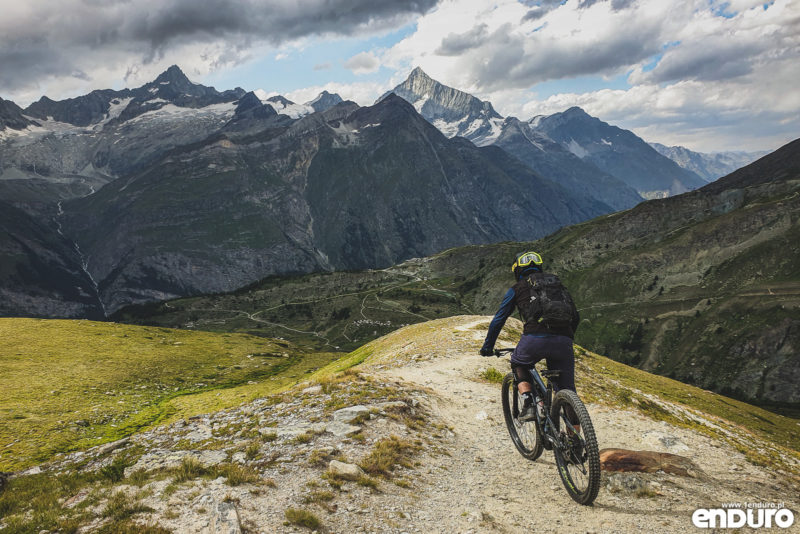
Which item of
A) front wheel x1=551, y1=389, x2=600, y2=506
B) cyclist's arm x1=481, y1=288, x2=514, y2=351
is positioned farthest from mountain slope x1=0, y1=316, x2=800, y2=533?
cyclist's arm x1=481, y1=288, x2=514, y2=351

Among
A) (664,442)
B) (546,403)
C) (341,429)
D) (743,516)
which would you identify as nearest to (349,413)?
(341,429)

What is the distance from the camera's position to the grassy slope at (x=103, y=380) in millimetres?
27516

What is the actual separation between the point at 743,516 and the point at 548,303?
22.5ft

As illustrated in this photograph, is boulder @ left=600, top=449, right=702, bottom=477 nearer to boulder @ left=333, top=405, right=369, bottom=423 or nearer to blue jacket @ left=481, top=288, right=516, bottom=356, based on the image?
blue jacket @ left=481, top=288, right=516, bottom=356

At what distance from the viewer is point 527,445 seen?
13484 mm

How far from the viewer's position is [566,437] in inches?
416

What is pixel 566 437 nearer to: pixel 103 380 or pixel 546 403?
pixel 546 403

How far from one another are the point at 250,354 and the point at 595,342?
17058 centimetres

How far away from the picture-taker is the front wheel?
9508 millimetres

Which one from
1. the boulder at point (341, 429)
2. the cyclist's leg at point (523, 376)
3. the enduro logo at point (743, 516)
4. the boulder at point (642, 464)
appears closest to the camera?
the enduro logo at point (743, 516)

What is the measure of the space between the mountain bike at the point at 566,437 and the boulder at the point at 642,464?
205 cm

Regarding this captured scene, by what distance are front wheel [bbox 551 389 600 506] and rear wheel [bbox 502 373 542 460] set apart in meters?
1.21

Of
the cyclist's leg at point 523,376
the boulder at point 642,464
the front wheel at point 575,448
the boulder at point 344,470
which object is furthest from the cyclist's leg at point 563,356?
the boulder at point 344,470

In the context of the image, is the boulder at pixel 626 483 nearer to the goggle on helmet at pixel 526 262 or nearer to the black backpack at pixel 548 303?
the black backpack at pixel 548 303
